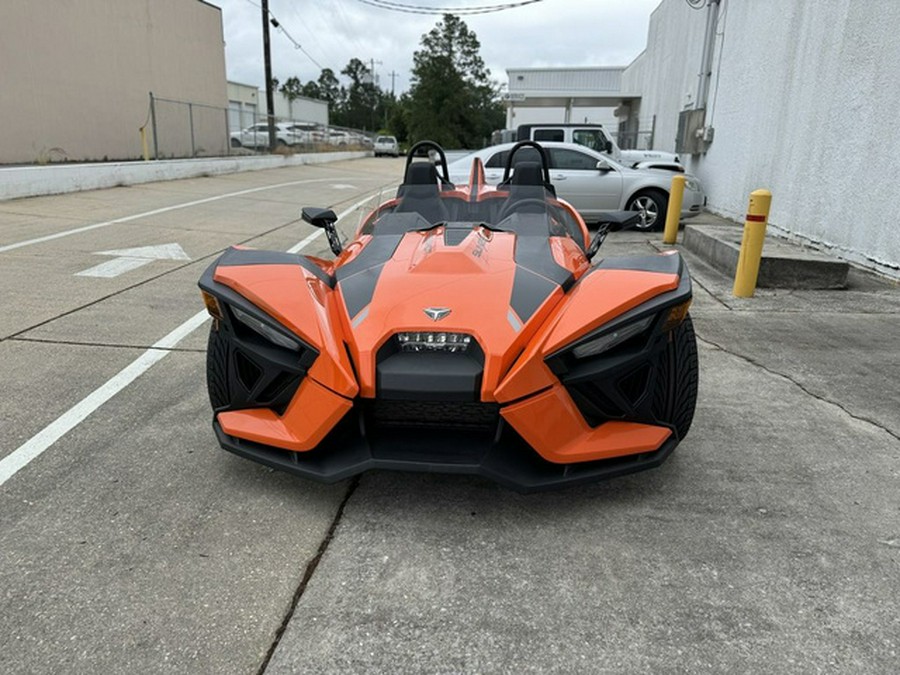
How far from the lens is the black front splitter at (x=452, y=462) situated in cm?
244

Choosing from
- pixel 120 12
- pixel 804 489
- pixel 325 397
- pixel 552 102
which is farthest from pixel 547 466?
pixel 552 102

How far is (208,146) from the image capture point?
2575 cm

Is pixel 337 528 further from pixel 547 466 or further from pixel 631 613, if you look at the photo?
pixel 631 613

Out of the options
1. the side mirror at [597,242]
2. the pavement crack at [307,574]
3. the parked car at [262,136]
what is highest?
the parked car at [262,136]

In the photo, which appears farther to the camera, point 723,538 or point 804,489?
point 804,489

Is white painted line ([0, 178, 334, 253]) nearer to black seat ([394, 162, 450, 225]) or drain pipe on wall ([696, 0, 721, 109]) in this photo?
black seat ([394, 162, 450, 225])

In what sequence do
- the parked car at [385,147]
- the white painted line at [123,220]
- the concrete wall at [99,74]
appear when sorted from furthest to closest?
1. the parked car at [385,147]
2. the concrete wall at [99,74]
3. the white painted line at [123,220]

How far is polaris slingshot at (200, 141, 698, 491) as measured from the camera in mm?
2461

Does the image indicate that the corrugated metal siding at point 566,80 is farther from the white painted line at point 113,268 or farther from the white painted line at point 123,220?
the white painted line at point 113,268

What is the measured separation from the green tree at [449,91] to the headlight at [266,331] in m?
61.6

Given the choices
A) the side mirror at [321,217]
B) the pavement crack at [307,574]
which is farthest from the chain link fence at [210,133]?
the pavement crack at [307,574]

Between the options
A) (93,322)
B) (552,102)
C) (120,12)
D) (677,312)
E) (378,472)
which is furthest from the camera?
(552,102)

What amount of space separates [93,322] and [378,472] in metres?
3.38

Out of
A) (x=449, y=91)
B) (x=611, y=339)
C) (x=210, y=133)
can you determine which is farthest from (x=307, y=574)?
(x=449, y=91)
